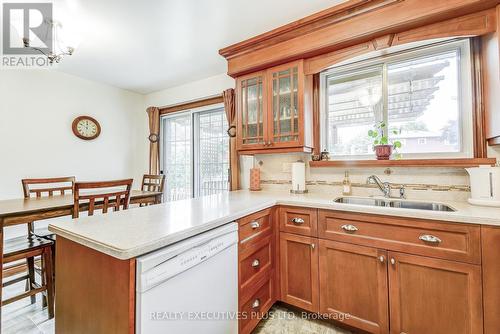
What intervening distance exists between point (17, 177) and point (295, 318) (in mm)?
3455

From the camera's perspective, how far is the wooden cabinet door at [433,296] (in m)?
1.17

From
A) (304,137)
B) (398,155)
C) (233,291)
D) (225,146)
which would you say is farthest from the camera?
(225,146)

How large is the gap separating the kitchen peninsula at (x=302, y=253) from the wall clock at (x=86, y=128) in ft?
8.38

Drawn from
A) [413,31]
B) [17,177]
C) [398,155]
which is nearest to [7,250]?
[17,177]

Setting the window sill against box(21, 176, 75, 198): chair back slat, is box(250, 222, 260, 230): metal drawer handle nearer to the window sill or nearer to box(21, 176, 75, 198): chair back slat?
the window sill

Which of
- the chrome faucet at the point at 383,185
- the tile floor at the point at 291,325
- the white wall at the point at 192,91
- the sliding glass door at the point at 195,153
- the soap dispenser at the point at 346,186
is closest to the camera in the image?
the tile floor at the point at 291,325

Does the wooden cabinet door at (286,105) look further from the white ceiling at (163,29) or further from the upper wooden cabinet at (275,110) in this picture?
the white ceiling at (163,29)

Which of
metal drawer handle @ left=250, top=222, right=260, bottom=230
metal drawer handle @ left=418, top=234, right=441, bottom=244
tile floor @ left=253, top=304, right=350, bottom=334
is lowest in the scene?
tile floor @ left=253, top=304, right=350, bottom=334

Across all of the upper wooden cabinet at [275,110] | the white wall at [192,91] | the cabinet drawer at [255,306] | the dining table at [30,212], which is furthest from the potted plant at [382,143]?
the dining table at [30,212]

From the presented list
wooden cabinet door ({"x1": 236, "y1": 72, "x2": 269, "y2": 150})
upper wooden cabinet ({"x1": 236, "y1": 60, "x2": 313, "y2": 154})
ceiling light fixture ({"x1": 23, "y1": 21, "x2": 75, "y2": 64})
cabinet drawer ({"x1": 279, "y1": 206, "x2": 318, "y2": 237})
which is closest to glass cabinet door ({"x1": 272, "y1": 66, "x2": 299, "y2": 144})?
upper wooden cabinet ({"x1": 236, "y1": 60, "x2": 313, "y2": 154})

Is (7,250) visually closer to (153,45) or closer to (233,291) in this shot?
(233,291)

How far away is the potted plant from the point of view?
185 cm

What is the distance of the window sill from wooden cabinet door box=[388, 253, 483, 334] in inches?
29.8

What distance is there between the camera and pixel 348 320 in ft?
4.93
